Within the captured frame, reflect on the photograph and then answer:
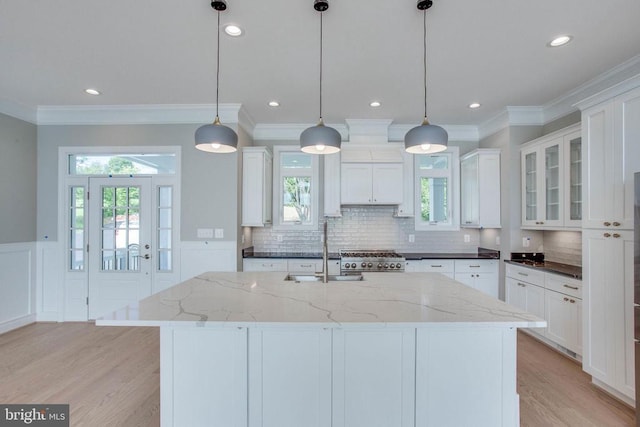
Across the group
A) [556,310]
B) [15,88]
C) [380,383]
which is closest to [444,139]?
[380,383]

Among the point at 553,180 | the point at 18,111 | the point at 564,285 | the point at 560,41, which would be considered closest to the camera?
the point at 560,41

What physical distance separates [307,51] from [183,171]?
7.53 feet

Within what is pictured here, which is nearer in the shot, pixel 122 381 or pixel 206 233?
pixel 122 381

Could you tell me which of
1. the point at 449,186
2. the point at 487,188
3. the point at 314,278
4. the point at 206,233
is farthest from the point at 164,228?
the point at 487,188

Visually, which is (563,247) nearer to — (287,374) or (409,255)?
(409,255)

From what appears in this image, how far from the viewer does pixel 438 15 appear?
2109 mm

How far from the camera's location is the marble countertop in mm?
1446

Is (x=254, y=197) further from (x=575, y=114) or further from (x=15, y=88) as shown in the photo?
(x=575, y=114)

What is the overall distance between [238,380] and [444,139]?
1874mm

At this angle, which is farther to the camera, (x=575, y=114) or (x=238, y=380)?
(x=575, y=114)

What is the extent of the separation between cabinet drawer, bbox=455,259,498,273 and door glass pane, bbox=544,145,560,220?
90cm

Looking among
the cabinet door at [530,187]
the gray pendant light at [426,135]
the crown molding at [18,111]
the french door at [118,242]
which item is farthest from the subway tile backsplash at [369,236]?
the crown molding at [18,111]

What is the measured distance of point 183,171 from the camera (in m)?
3.90

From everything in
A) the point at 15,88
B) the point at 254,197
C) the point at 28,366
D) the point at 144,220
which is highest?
the point at 15,88
